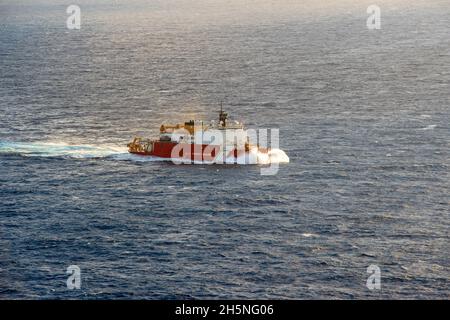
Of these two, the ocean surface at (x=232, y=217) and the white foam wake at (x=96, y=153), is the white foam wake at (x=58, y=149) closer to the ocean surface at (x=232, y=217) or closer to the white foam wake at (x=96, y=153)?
the white foam wake at (x=96, y=153)

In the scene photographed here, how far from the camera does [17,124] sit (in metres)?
191

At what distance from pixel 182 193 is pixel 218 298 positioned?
4318 centimetres

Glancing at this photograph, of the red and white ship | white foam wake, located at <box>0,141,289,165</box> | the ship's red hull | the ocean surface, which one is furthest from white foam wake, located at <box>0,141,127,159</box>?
the ship's red hull

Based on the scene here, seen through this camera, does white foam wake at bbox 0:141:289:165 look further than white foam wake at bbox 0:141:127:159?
No

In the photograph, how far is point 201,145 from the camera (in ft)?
539

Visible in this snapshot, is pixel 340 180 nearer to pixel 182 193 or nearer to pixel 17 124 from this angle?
pixel 182 193

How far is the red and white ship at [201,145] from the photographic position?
163m

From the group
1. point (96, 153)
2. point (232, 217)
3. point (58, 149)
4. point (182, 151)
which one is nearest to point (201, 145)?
point (182, 151)

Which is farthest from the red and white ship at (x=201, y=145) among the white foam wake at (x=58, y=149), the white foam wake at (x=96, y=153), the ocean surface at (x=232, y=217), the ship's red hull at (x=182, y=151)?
the white foam wake at (x=58, y=149)

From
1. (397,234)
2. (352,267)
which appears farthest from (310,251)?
(397,234)

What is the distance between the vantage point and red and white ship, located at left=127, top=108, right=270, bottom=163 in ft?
534

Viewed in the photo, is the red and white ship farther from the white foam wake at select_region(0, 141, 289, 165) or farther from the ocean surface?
the ocean surface

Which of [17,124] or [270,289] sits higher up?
[17,124]
